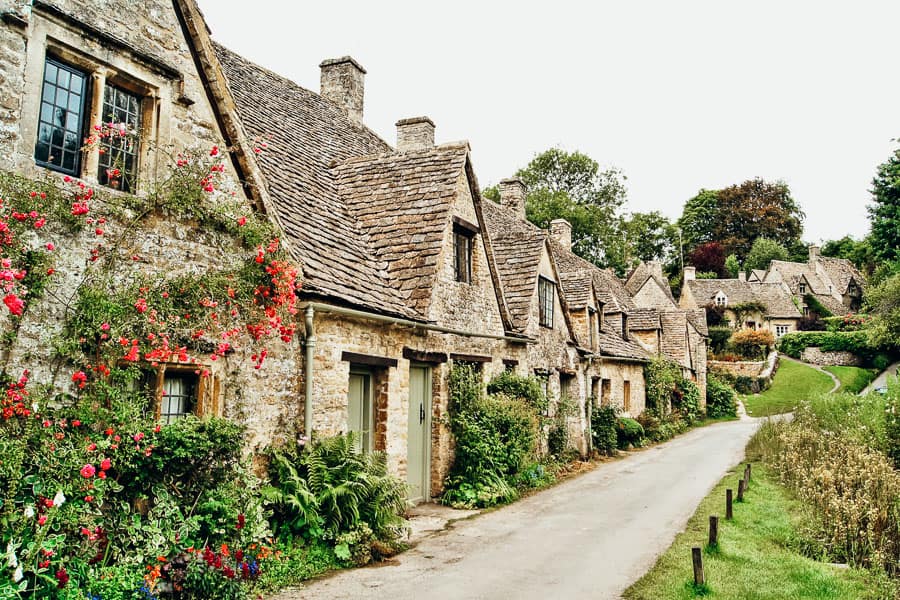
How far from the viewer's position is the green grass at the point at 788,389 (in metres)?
42.2

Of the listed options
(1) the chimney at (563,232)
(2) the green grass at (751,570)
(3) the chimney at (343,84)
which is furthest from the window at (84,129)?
(1) the chimney at (563,232)

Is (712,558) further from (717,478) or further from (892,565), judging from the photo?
(717,478)

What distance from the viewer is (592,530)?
35.4ft

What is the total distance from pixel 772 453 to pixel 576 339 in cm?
650

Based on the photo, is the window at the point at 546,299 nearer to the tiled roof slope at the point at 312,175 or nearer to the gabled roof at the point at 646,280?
the tiled roof slope at the point at 312,175

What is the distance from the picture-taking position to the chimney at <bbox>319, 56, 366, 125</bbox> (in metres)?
19.7

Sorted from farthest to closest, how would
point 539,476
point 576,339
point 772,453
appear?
point 576,339
point 772,453
point 539,476

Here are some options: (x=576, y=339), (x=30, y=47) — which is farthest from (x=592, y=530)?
(x=576, y=339)

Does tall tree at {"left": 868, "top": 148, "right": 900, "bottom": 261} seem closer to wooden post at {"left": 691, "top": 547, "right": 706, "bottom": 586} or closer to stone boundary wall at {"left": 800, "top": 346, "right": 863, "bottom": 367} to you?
stone boundary wall at {"left": 800, "top": 346, "right": 863, "bottom": 367}

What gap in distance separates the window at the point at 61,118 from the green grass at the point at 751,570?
753cm

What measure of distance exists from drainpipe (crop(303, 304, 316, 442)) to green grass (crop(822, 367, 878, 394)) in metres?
44.6

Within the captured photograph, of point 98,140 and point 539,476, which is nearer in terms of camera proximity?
point 98,140

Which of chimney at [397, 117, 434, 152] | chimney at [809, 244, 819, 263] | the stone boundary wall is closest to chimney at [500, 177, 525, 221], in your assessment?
chimney at [397, 117, 434, 152]

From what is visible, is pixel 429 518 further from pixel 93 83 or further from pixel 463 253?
pixel 93 83
